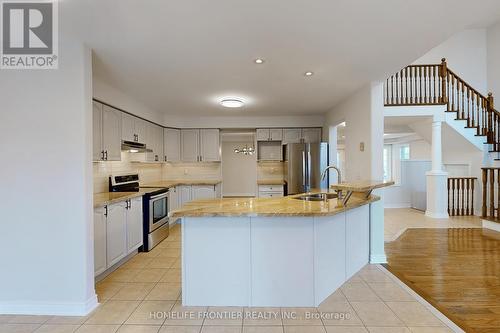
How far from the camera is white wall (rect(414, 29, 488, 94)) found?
751 cm

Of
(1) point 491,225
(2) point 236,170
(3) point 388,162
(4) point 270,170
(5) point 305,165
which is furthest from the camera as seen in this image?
(2) point 236,170

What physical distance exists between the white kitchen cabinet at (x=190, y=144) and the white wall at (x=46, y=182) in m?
3.80

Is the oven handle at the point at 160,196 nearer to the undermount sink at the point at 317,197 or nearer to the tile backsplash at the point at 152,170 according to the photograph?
the tile backsplash at the point at 152,170

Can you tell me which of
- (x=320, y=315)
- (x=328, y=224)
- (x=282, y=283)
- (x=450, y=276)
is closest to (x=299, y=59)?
(x=328, y=224)

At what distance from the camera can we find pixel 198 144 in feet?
20.2

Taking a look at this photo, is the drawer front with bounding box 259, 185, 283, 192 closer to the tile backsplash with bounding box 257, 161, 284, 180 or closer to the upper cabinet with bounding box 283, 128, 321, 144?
the tile backsplash with bounding box 257, 161, 284, 180

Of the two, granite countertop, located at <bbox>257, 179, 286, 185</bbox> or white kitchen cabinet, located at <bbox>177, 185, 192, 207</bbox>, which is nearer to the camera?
white kitchen cabinet, located at <bbox>177, 185, 192, 207</bbox>

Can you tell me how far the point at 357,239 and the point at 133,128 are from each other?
381cm

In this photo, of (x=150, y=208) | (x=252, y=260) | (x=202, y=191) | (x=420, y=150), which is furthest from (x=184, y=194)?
(x=420, y=150)

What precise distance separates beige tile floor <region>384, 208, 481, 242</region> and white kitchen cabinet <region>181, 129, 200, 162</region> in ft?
14.2

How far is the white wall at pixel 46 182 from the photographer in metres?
2.33

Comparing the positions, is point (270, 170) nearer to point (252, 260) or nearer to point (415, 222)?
point (415, 222)

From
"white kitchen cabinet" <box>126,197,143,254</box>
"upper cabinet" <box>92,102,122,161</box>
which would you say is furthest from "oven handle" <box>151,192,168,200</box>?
"upper cabinet" <box>92,102,122,161</box>
